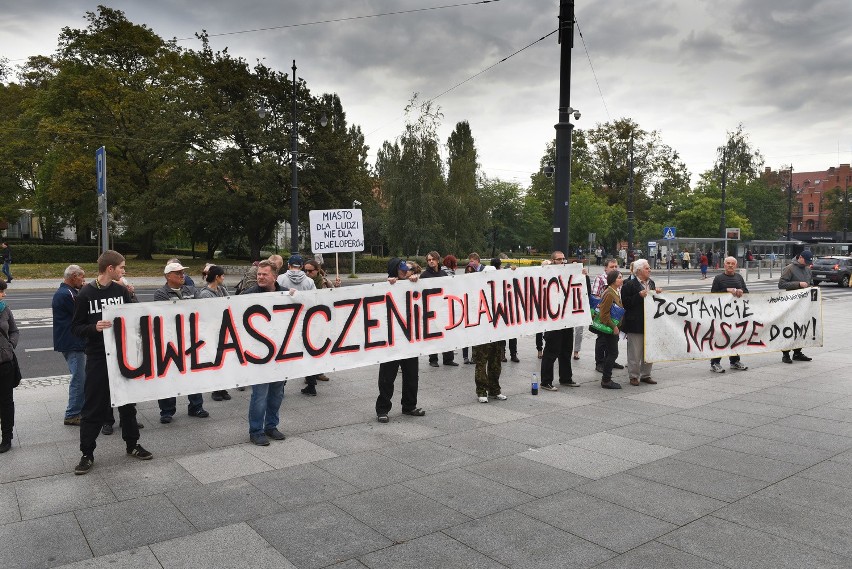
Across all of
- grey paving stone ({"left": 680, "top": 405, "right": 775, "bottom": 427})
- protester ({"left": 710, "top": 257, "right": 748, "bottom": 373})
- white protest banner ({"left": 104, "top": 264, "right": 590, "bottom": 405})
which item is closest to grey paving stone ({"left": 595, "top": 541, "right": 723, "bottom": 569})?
grey paving stone ({"left": 680, "top": 405, "right": 775, "bottom": 427})

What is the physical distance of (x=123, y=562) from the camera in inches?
157

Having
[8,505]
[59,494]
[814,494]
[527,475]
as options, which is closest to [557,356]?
[527,475]

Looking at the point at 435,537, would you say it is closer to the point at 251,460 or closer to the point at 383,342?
the point at 251,460

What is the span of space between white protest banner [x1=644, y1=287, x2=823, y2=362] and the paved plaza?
5.09 ft

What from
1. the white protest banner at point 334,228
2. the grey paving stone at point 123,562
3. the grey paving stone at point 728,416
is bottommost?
the grey paving stone at point 728,416

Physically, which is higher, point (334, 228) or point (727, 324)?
point (334, 228)

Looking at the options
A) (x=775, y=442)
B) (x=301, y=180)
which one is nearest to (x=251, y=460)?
(x=775, y=442)

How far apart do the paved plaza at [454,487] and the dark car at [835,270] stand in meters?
27.6

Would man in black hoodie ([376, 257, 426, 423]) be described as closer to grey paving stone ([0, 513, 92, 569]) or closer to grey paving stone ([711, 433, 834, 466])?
grey paving stone ([711, 433, 834, 466])

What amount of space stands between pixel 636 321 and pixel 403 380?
3859mm

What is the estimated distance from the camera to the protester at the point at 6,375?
6082 mm

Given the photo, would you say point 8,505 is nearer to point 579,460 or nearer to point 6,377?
point 6,377

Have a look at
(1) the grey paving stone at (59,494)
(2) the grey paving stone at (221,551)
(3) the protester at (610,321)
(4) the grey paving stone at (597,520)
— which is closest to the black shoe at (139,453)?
(1) the grey paving stone at (59,494)

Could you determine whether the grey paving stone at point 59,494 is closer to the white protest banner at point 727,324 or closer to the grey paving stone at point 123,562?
the grey paving stone at point 123,562
